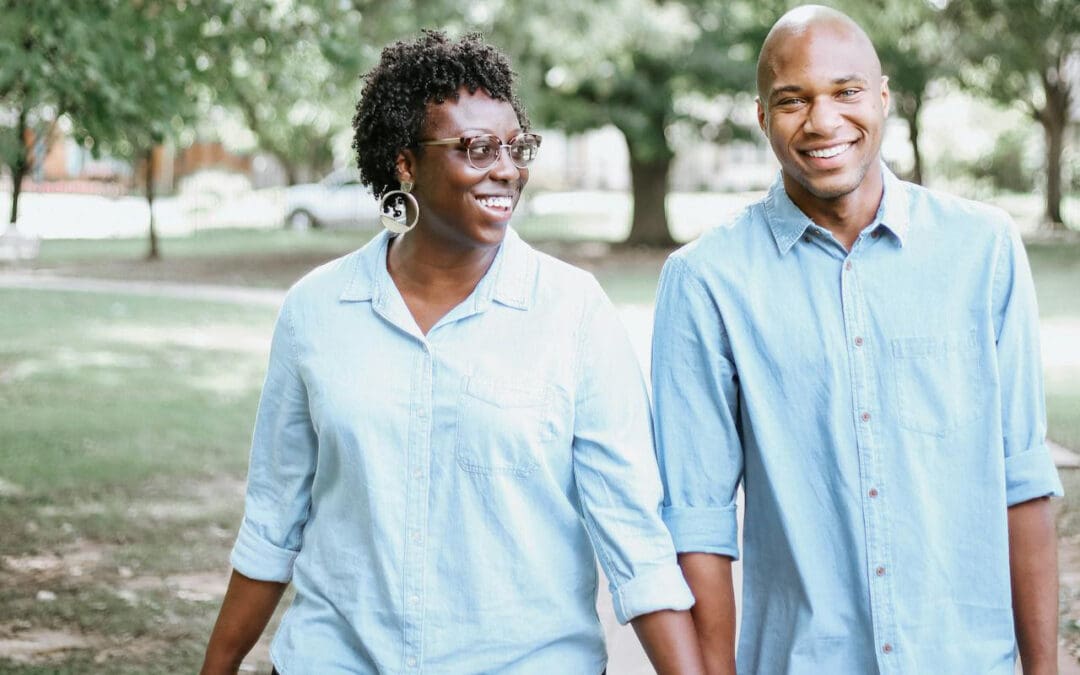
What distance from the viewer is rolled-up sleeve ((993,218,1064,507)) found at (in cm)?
276

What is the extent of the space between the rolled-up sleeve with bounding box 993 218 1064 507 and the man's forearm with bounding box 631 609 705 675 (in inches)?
25.9

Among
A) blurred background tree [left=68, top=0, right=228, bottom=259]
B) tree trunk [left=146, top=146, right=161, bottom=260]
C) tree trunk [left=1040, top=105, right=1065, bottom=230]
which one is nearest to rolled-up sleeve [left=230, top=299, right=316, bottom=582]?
blurred background tree [left=68, top=0, right=228, bottom=259]

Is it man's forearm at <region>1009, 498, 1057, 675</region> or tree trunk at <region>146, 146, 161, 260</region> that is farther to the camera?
tree trunk at <region>146, 146, 161, 260</region>

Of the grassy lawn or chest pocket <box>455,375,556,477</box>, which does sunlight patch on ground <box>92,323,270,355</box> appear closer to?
the grassy lawn

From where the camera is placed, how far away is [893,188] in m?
2.85

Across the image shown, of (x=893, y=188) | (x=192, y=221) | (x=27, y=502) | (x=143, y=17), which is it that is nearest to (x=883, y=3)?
(x=143, y=17)

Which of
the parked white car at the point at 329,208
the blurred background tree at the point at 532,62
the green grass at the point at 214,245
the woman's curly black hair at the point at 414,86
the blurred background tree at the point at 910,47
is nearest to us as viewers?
the woman's curly black hair at the point at 414,86

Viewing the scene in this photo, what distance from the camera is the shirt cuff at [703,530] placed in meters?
2.83

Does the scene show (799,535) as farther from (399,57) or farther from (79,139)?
(79,139)

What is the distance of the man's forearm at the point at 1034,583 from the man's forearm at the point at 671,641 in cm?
61

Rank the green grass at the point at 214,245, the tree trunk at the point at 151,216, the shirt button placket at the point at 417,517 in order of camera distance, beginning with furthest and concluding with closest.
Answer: the green grass at the point at 214,245 → the tree trunk at the point at 151,216 → the shirt button placket at the point at 417,517

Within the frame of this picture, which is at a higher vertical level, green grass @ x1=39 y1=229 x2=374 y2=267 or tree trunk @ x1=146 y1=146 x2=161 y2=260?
tree trunk @ x1=146 y1=146 x2=161 y2=260

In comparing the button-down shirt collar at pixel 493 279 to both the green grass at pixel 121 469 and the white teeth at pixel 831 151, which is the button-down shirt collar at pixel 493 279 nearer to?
the white teeth at pixel 831 151

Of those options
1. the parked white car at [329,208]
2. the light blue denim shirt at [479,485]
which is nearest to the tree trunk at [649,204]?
the parked white car at [329,208]
